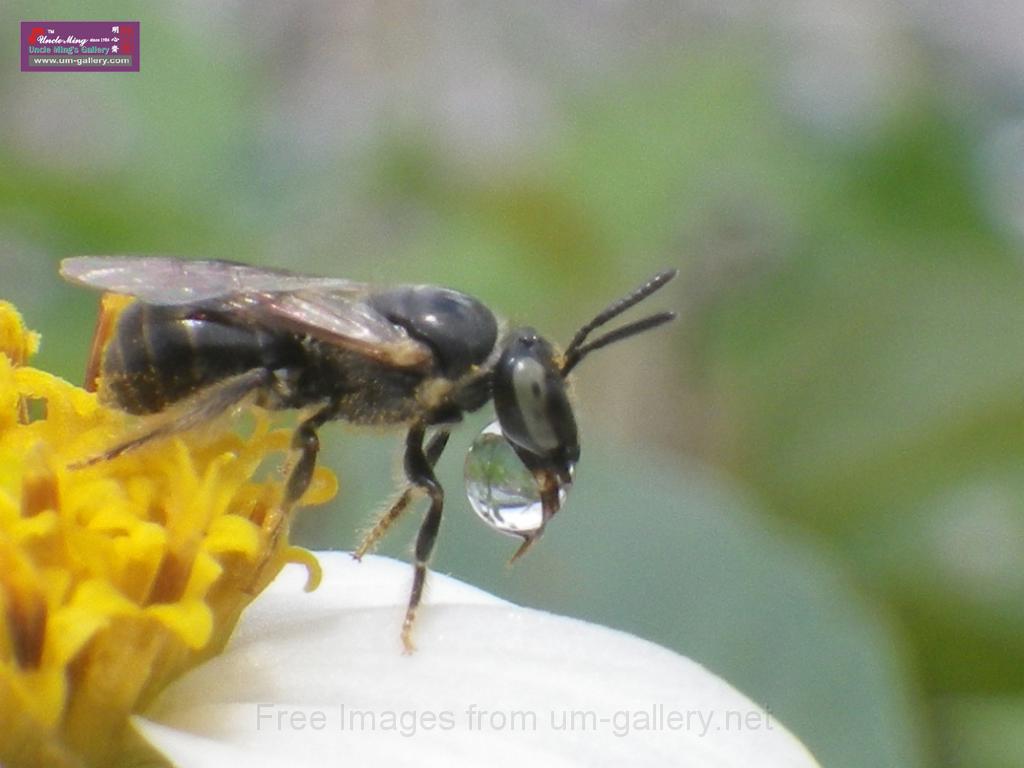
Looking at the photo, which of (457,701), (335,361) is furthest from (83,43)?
(457,701)

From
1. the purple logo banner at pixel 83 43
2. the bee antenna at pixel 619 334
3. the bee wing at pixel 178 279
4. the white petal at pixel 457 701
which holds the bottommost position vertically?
the white petal at pixel 457 701

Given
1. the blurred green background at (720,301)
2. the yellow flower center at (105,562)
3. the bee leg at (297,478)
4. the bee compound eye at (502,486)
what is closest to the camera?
the yellow flower center at (105,562)

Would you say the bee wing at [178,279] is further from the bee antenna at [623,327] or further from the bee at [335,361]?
the bee antenna at [623,327]

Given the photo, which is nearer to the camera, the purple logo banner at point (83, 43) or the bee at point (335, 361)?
the bee at point (335, 361)

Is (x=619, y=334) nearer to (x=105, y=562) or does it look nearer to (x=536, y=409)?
(x=536, y=409)

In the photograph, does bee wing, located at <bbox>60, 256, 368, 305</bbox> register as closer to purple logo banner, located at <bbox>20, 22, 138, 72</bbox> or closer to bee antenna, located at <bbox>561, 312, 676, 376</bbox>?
bee antenna, located at <bbox>561, 312, 676, 376</bbox>

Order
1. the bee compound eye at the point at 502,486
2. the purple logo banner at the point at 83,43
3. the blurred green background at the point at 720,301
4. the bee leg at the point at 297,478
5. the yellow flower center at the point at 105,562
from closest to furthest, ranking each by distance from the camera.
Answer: the yellow flower center at the point at 105,562
the bee leg at the point at 297,478
the bee compound eye at the point at 502,486
the blurred green background at the point at 720,301
the purple logo banner at the point at 83,43

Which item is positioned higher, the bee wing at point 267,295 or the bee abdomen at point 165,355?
the bee wing at point 267,295

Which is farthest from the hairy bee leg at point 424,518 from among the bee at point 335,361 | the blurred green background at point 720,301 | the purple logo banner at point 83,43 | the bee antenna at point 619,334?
the purple logo banner at point 83,43

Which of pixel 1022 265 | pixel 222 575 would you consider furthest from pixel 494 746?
pixel 1022 265

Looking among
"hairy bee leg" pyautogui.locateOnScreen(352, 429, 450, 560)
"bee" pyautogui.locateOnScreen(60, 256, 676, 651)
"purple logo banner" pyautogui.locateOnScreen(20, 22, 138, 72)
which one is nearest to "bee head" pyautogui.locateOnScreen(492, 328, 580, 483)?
"bee" pyautogui.locateOnScreen(60, 256, 676, 651)
